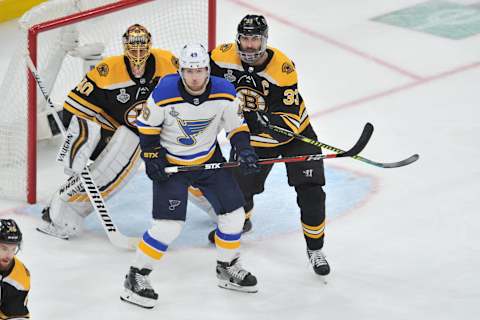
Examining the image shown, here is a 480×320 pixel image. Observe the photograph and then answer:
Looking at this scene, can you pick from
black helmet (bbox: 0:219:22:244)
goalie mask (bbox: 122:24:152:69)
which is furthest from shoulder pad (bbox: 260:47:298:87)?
black helmet (bbox: 0:219:22:244)

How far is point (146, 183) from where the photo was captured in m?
6.45

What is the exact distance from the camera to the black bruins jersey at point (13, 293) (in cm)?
409

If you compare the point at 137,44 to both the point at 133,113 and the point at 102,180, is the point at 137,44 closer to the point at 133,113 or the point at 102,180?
the point at 133,113

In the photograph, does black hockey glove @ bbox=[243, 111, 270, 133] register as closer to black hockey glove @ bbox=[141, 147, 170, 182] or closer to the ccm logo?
the ccm logo

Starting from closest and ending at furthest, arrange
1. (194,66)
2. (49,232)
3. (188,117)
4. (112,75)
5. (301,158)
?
1. (194,66)
2. (188,117)
3. (301,158)
4. (112,75)
5. (49,232)

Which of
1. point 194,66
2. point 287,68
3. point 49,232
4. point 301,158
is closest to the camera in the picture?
point 194,66

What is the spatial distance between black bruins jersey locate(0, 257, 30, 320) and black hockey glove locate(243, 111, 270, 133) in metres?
1.53

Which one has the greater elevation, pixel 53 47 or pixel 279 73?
pixel 279 73

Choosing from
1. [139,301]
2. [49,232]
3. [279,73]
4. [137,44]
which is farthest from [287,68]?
[49,232]

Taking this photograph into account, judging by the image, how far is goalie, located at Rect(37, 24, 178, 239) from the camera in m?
5.61

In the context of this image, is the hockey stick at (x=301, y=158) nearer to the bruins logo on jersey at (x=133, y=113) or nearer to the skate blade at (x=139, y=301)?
the skate blade at (x=139, y=301)

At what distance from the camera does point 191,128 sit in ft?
16.8

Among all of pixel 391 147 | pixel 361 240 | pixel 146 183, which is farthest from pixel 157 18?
pixel 361 240

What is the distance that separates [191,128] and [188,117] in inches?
2.3
